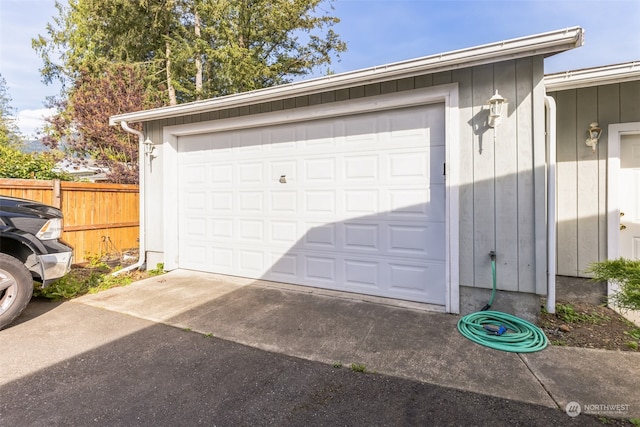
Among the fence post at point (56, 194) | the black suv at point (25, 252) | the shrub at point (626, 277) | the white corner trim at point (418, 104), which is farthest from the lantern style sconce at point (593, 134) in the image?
the fence post at point (56, 194)

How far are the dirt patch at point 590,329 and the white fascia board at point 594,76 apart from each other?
2.48 m

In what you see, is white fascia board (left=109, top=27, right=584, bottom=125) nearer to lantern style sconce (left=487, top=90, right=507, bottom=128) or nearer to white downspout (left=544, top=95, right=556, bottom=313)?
lantern style sconce (left=487, top=90, right=507, bottom=128)

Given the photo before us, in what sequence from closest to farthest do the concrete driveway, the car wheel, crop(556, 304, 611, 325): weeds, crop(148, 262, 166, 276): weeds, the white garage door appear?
1. the concrete driveway
2. the car wheel
3. crop(556, 304, 611, 325): weeds
4. the white garage door
5. crop(148, 262, 166, 276): weeds

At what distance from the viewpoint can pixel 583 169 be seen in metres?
3.91

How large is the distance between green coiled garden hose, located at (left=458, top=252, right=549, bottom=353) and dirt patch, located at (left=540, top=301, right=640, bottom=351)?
18cm

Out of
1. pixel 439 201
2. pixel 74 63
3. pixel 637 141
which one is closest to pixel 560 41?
pixel 439 201

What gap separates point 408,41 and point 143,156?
7475 millimetres

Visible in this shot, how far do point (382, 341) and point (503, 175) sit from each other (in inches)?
78.8

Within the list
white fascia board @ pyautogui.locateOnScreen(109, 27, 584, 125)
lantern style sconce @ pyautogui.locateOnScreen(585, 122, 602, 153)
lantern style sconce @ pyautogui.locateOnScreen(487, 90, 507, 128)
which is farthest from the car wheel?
Answer: lantern style sconce @ pyautogui.locateOnScreen(585, 122, 602, 153)

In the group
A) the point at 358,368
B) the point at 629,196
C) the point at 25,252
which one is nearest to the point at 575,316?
the point at 629,196

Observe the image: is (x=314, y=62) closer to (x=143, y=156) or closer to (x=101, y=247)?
(x=143, y=156)

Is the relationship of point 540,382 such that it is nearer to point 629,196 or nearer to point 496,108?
point 496,108

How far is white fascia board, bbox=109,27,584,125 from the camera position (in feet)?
8.81

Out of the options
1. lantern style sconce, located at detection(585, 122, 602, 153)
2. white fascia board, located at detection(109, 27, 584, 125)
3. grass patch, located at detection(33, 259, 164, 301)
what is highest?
white fascia board, located at detection(109, 27, 584, 125)
